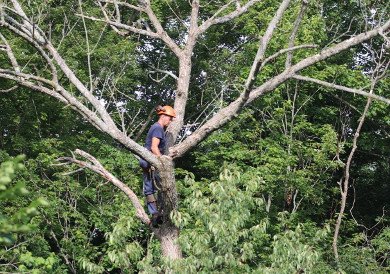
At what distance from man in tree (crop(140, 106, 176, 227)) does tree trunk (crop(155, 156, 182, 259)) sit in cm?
8

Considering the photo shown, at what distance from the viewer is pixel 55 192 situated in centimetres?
1656

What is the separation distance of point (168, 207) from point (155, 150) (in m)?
0.58

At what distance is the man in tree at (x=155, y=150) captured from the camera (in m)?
7.45

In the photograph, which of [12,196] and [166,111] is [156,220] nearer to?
[166,111]

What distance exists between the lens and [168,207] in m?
7.39

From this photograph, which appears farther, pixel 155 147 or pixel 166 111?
pixel 166 111

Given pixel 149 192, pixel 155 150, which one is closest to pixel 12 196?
pixel 155 150

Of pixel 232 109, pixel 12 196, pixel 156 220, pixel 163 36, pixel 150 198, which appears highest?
pixel 163 36

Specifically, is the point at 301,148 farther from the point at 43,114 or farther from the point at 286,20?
the point at 43,114

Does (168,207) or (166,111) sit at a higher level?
(166,111)

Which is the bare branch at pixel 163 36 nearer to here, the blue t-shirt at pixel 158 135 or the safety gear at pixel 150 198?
the blue t-shirt at pixel 158 135

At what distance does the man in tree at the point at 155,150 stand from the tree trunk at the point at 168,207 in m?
0.08

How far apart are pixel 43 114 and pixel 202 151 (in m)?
4.70

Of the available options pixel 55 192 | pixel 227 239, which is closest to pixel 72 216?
pixel 55 192
